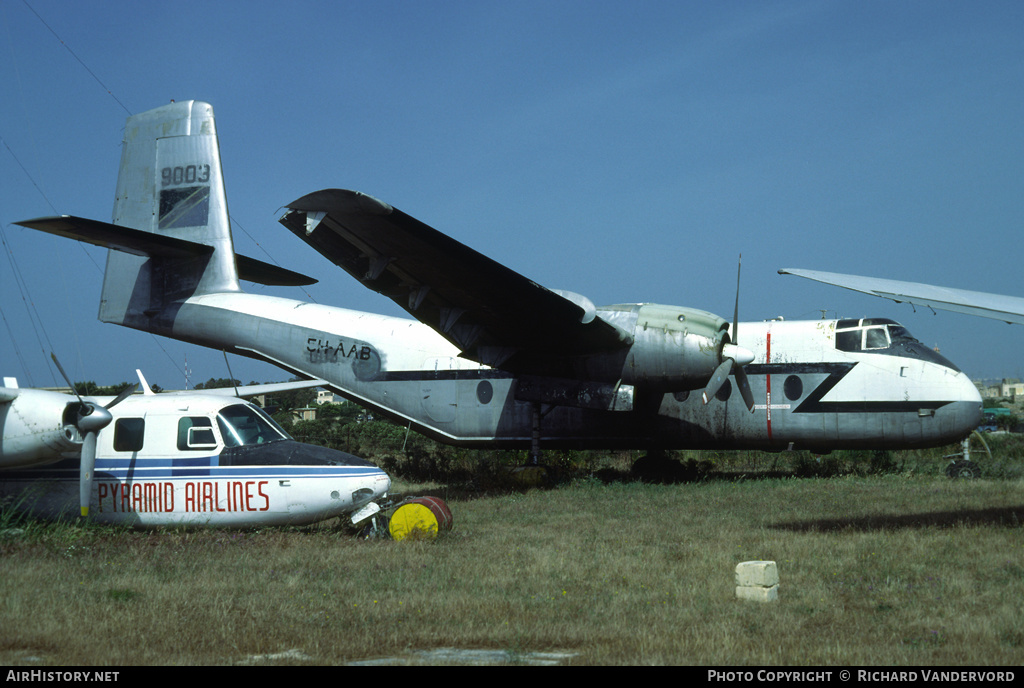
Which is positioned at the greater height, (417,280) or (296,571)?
(417,280)

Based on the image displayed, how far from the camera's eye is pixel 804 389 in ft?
52.5

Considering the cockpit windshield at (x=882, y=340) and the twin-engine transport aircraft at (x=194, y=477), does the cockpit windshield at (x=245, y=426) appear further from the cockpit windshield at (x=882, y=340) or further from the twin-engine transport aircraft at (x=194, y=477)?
the cockpit windshield at (x=882, y=340)

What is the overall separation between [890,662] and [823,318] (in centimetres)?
1288

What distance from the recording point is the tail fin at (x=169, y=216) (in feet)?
58.6

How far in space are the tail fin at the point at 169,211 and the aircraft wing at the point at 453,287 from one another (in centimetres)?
567

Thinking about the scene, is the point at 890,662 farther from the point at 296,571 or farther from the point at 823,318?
the point at 823,318

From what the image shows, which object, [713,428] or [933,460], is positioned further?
[933,460]

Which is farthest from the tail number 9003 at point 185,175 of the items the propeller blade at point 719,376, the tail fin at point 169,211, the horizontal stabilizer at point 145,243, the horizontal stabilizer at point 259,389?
the propeller blade at point 719,376

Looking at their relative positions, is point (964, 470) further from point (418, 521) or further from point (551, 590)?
point (551, 590)

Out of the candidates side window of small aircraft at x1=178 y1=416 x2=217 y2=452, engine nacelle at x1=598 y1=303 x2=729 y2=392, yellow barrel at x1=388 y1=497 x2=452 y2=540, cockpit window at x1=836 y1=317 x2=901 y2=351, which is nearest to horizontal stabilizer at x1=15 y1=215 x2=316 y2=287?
side window of small aircraft at x1=178 y1=416 x2=217 y2=452

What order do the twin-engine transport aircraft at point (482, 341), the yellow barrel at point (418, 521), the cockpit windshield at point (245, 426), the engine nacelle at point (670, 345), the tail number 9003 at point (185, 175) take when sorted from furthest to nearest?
the tail number 9003 at point (185, 175) < the engine nacelle at point (670, 345) < the twin-engine transport aircraft at point (482, 341) < the cockpit windshield at point (245, 426) < the yellow barrel at point (418, 521)

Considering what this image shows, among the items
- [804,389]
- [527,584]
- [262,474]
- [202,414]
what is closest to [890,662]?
[527,584]

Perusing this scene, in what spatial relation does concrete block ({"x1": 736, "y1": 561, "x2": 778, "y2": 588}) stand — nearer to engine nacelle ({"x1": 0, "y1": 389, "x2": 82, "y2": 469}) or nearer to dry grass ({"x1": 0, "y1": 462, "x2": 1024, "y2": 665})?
dry grass ({"x1": 0, "y1": 462, "x2": 1024, "y2": 665})

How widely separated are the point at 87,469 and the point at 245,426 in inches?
79.6
